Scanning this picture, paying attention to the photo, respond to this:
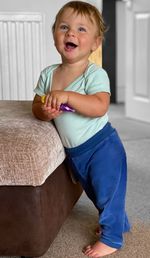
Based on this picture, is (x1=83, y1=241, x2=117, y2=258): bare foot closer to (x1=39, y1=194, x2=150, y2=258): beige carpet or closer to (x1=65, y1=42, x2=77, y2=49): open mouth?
(x1=39, y1=194, x2=150, y2=258): beige carpet

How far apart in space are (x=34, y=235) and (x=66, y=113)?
0.33 m

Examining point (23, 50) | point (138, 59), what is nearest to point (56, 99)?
point (23, 50)

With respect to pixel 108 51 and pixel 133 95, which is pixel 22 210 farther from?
pixel 108 51

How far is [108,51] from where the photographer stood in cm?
366

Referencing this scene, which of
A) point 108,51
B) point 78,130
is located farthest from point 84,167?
point 108,51

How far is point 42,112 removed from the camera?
1.17m

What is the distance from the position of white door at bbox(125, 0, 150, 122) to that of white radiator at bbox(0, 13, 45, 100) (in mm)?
960

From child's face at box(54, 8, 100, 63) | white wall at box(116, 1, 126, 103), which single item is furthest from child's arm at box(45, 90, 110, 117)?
white wall at box(116, 1, 126, 103)

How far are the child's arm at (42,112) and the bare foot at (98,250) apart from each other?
0.36m

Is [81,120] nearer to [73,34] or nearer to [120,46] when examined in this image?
[73,34]

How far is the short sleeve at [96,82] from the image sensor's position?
1.18 m

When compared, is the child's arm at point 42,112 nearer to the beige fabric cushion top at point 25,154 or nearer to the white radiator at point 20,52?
the beige fabric cushion top at point 25,154

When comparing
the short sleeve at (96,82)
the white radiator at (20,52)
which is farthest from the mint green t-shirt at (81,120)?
the white radiator at (20,52)

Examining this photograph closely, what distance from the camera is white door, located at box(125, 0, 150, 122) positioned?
9.67ft
